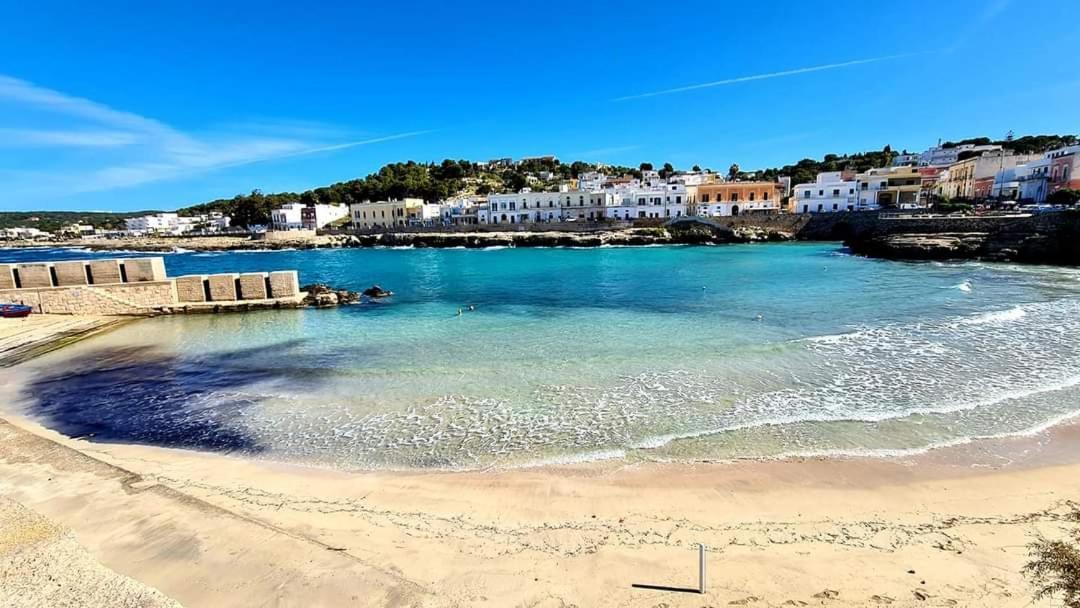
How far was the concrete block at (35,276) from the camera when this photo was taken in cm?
2308

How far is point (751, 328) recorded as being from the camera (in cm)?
1658

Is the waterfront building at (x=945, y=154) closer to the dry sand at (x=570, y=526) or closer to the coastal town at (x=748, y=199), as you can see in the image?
the coastal town at (x=748, y=199)

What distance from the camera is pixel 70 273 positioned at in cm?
2373

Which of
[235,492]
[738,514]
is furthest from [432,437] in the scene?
[738,514]

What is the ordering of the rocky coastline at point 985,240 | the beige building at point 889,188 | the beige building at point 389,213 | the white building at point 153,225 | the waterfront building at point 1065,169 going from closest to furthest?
the rocky coastline at point 985,240, the waterfront building at point 1065,169, the beige building at point 889,188, the beige building at point 389,213, the white building at point 153,225

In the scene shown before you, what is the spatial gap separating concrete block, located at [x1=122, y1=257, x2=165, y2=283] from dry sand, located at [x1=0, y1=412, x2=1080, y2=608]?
2052 centimetres

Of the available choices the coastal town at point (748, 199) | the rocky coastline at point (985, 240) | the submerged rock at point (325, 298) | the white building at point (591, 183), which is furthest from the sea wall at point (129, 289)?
the white building at point (591, 183)

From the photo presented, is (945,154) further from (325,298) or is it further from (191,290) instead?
(191,290)

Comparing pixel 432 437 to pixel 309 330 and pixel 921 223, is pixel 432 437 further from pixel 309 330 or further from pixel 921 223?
pixel 921 223

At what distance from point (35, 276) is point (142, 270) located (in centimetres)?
406

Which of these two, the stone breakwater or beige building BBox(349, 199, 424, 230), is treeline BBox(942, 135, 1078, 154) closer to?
the stone breakwater

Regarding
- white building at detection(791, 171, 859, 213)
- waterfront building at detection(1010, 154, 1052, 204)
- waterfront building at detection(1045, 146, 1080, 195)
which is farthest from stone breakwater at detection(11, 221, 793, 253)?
waterfront building at detection(1045, 146, 1080, 195)

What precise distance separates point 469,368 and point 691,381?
5678 millimetres

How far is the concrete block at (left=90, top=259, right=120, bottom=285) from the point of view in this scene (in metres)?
24.2
